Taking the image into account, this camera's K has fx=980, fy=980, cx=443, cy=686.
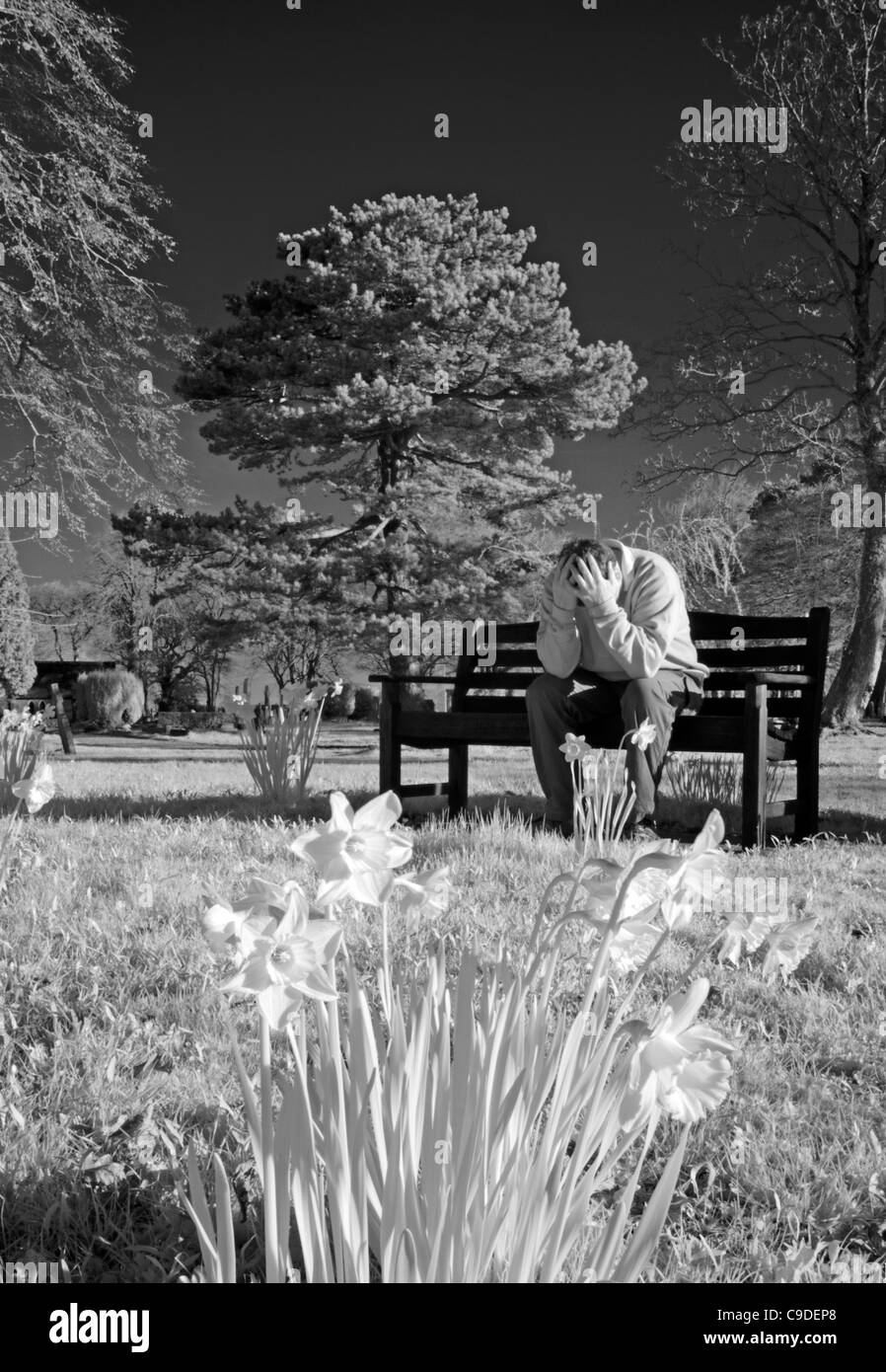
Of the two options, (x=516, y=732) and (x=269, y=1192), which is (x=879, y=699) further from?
(x=269, y=1192)

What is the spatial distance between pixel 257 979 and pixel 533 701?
289 centimetres

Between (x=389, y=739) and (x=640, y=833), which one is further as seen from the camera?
(x=389, y=739)

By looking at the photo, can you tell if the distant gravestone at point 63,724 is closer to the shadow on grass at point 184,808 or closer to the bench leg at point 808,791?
the shadow on grass at point 184,808

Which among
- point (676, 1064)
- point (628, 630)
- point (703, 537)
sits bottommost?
point (676, 1064)

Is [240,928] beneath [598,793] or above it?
above

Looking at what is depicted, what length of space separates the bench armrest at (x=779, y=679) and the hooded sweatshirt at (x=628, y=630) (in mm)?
243

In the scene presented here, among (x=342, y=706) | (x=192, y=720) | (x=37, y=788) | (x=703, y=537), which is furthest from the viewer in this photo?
(x=342, y=706)

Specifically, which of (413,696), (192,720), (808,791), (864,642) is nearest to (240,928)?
(808,791)

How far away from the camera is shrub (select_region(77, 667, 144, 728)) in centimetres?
1393

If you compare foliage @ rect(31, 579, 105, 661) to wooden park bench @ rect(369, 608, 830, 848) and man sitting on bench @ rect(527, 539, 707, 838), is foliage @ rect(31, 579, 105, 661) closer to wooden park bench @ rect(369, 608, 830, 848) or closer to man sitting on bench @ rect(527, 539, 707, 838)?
wooden park bench @ rect(369, 608, 830, 848)

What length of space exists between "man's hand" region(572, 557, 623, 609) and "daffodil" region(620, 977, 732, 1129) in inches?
105

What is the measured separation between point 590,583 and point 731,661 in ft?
3.58

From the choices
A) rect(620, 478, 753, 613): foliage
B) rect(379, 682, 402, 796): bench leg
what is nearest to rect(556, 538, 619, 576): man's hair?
rect(379, 682, 402, 796): bench leg

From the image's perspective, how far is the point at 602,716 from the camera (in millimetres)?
3545
